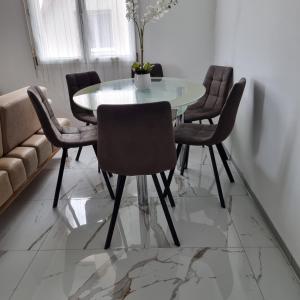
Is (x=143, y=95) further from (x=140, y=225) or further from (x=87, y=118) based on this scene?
(x=140, y=225)

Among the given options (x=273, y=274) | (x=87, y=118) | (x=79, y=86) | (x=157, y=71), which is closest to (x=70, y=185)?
(x=87, y=118)

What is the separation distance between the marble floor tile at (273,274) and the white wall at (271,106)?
0.10 meters

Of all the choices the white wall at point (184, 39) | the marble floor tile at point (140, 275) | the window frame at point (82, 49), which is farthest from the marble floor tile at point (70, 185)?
the white wall at point (184, 39)

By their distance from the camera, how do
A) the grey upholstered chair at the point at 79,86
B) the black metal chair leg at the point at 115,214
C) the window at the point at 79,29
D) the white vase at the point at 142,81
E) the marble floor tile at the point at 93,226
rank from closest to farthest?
the black metal chair leg at the point at 115,214
the marble floor tile at the point at 93,226
the white vase at the point at 142,81
the grey upholstered chair at the point at 79,86
the window at the point at 79,29

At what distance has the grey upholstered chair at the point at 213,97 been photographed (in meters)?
2.62

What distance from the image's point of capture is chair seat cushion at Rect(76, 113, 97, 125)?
2.68m

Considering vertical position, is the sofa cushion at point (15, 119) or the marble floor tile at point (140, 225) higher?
the sofa cushion at point (15, 119)

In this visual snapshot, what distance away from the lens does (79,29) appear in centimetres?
336

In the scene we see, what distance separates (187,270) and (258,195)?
2.75ft

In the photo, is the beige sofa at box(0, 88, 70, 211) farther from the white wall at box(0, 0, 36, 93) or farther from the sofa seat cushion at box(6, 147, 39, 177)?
the white wall at box(0, 0, 36, 93)

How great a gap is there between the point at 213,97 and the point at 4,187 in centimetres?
198

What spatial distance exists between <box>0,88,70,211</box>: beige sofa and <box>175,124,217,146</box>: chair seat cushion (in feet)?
3.84

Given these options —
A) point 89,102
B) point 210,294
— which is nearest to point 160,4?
point 89,102

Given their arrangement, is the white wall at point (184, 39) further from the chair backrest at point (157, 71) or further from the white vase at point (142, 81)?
the white vase at point (142, 81)
